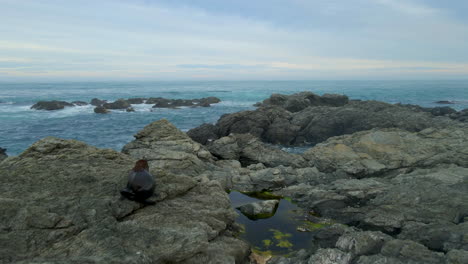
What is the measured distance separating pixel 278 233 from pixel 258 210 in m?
1.68

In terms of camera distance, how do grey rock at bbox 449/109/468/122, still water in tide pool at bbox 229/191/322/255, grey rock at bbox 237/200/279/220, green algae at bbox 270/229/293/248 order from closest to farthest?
still water in tide pool at bbox 229/191/322/255
green algae at bbox 270/229/293/248
grey rock at bbox 237/200/279/220
grey rock at bbox 449/109/468/122

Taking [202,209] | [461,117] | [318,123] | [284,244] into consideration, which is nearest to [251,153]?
[284,244]

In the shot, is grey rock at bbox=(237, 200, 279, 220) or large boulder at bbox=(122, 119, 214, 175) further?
large boulder at bbox=(122, 119, 214, 175)

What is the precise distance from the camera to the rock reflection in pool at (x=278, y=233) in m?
9.76

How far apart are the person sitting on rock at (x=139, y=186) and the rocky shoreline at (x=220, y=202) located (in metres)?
0.23

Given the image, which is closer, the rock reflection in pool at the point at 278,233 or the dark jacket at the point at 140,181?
the dark jacket at the point at 140,181

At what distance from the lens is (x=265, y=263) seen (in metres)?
8.65

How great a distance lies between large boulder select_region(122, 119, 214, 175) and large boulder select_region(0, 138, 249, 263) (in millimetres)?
4762

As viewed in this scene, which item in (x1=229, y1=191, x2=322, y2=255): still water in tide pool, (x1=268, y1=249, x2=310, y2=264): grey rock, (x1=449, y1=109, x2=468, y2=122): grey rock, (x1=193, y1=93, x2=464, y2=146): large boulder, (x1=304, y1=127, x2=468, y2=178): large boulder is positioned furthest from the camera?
(x1=449, y1=109, x2=468, y2=122): grey rock

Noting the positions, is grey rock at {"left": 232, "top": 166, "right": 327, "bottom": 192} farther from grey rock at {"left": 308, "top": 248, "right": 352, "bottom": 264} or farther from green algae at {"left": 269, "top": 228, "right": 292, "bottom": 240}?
grey rock at {"left": 308, "top": 248, "right": 352, "bottom": 264}

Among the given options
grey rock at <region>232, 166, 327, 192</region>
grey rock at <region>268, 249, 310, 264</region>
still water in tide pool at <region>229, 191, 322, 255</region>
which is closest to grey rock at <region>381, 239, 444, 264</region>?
grey rock at <region>268, 249, 310, 264</region>

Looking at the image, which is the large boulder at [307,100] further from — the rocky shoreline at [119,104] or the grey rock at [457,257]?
the grey rock at [457,257]

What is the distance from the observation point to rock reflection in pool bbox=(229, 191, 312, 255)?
32.0 feet

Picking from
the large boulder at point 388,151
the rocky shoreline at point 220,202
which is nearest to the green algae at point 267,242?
the rocky shoreline at point 220,202
